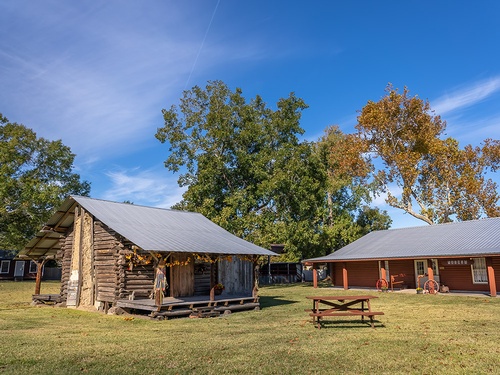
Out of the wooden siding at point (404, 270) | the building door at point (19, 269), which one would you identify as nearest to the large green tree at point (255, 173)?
the wooden siding at point (404, 270)

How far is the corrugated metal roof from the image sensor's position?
88.2 feet

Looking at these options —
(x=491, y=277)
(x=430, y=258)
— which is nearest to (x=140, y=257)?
(x=430, y=258)

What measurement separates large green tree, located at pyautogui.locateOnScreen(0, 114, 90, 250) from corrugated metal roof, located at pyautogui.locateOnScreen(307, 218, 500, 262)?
28.2 m

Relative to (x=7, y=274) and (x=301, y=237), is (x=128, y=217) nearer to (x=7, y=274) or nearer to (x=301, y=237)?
(x=301, y=237)

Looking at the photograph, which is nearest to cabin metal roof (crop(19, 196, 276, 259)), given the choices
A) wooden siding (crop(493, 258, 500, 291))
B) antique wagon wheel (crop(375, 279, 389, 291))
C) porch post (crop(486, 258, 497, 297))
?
antique wagon wheel (crop(375, 279, 389, 291))

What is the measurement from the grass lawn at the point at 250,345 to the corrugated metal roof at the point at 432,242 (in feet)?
35.5

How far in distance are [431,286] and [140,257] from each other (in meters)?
20.5

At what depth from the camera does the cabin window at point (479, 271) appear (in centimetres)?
2791

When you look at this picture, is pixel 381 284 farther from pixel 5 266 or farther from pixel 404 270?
pixel 5 266

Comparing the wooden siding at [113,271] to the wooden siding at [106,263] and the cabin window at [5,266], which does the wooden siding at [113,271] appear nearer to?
the wooden siding at [106,263]

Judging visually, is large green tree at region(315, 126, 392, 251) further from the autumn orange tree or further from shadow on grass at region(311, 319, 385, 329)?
shadow on grass at region(311, 319, 385, 329)

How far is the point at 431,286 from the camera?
91.9 feet

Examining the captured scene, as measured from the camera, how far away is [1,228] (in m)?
43.4

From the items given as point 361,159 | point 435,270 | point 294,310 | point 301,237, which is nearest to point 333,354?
point 294,310
